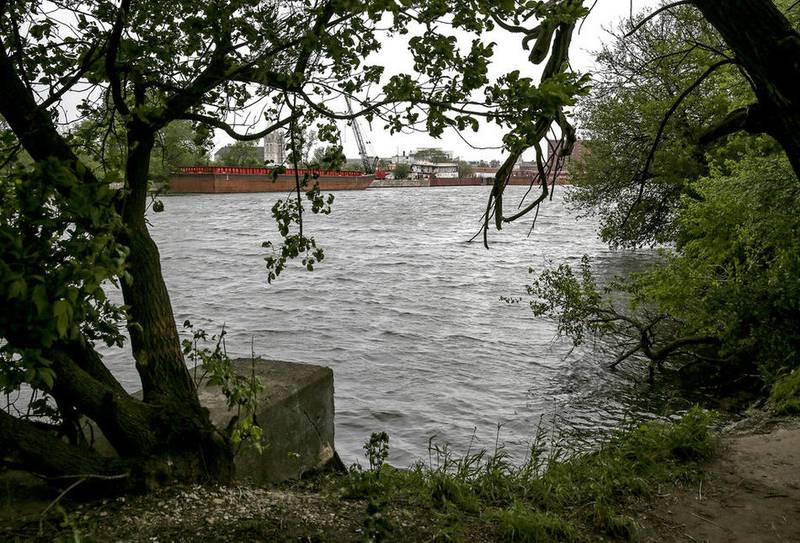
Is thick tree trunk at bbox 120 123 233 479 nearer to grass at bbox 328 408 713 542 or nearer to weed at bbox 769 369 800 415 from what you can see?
grass at bbox 328 408 713 542

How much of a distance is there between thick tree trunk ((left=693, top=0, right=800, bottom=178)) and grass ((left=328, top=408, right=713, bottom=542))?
279 cm

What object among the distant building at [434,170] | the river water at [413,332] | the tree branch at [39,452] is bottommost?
the river water at [413,332]

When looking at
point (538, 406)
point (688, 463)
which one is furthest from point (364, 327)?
point (688, 463)

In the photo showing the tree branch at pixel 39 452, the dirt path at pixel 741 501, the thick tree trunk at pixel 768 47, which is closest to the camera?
the thick tree trunk at pixel 768 47

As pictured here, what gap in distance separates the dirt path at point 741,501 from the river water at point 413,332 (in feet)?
12.8

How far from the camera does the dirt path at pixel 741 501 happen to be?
15.5 feet

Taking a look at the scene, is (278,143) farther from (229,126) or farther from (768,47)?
(768,47)

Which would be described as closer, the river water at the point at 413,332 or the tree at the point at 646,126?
the river water at the point at 413,332

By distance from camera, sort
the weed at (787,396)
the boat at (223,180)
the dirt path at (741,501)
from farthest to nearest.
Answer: the boat at (223,180) → the weed at (787,396) → the dirt path at (741,501)

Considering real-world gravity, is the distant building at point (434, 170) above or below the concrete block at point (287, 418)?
above

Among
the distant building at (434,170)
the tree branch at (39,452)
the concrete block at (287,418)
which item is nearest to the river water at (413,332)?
the concrete block at (287,418)

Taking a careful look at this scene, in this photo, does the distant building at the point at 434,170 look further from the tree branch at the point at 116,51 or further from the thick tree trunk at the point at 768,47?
the thick tree trunk at the point at 768,47

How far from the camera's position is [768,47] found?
3135 millimetres

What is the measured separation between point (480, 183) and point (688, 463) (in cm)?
13381
